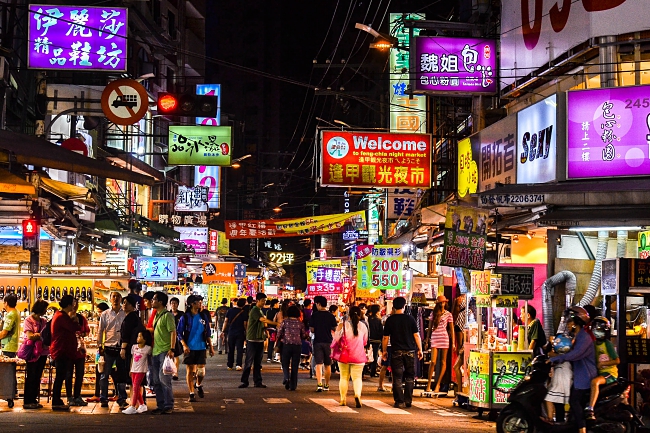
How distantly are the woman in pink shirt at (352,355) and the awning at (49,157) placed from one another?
485 centimetres

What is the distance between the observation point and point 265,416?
1606 cm

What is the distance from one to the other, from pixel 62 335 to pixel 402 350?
655 centimetres

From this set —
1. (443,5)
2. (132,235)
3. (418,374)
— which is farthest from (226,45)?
(418,374)

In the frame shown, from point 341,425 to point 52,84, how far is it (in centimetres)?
1988

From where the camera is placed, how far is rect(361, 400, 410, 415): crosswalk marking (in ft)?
57.2

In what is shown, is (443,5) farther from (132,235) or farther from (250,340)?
(250,340)

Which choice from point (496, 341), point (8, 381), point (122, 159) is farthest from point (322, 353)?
point (122, 159)

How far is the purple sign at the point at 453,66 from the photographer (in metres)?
23.5

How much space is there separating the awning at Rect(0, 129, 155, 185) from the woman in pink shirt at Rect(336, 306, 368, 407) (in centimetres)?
485

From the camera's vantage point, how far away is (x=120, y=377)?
17.7 meters

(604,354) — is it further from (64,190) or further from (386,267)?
(386,267)

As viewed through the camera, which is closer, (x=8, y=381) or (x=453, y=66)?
(x=8, y=381)

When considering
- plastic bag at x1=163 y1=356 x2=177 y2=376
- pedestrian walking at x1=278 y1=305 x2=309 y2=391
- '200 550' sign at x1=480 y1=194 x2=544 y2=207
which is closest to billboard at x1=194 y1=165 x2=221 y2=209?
pedestrian walking at x1=278 y1=305 x2=309 y2=391

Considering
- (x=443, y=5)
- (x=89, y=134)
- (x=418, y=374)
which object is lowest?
(x=418, y=374)
